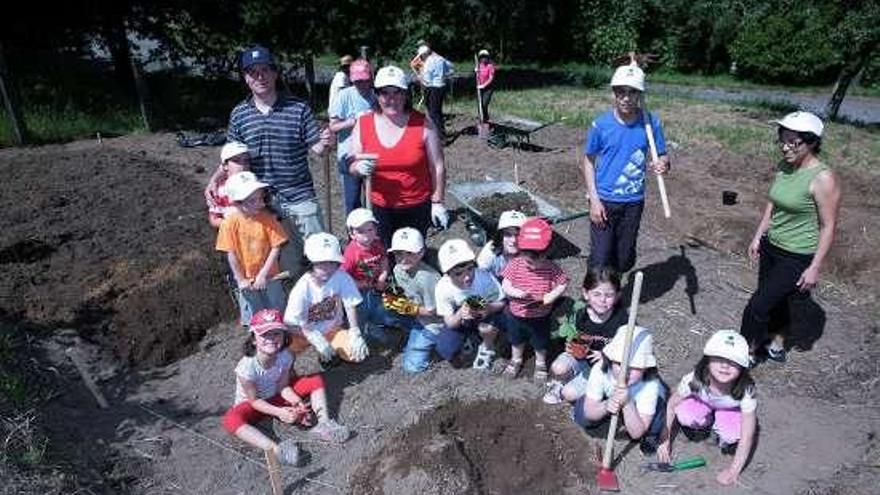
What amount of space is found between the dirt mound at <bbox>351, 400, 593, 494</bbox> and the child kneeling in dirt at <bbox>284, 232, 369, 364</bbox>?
863mm

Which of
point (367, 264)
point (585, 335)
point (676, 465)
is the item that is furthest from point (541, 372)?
point (367, 264)

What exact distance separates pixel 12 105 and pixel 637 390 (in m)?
10.7

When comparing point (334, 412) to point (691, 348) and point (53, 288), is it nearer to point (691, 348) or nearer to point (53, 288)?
point (691, 348)

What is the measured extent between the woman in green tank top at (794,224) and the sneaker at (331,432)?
2957 millimetres

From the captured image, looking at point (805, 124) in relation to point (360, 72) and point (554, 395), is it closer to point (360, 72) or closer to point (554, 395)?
point (554, 395)

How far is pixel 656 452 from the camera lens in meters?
4.26

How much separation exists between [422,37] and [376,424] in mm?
19423

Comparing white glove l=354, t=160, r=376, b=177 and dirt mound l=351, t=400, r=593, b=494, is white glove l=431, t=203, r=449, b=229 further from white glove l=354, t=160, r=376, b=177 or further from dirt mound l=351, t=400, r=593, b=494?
dirt mound l=351, t=400, r=593, b=494

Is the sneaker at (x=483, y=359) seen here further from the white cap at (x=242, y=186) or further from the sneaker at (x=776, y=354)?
the sneaker at (x=776, y=354)

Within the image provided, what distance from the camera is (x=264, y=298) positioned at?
209 inches

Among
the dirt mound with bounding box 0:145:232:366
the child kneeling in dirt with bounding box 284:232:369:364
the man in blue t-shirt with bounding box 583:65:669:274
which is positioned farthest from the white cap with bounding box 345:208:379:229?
the dirt mound with bounding box 0:145:232:366

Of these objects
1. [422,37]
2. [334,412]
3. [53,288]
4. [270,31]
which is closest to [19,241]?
[53,288]

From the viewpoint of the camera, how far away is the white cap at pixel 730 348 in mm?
3877

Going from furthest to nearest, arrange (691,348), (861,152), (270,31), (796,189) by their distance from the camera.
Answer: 1. (270,31)
2. (861,152)
3. (691,348)
4. (796,189)
